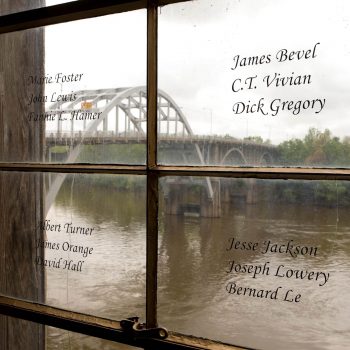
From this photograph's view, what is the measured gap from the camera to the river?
802 mm

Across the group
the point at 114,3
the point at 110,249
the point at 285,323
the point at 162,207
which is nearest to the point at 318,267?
the point at 285,323

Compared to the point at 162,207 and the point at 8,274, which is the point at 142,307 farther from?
the point at 8,274

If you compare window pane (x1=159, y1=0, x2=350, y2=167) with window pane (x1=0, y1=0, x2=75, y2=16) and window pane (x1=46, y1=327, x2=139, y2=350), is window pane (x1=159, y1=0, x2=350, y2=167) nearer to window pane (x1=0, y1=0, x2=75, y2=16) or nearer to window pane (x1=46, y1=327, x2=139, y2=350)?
window pane (x1=0, y1=0, x2=75, y2=16)

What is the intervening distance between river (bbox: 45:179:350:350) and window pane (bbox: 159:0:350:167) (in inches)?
4.5

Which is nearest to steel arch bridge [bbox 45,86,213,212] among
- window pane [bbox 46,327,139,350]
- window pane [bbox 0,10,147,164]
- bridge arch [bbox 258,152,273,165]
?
window pane [bbox 0,10,147,164]

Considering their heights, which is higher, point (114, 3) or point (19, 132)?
point (114, 3)

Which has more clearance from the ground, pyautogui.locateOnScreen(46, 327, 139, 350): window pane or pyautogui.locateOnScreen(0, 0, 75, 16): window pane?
pyautogui.locateOnScreen(0, 0, 75, 16): window pane

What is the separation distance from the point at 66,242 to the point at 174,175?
0.34 meters

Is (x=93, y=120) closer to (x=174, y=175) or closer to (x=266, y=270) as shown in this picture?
(x=174, y=175)

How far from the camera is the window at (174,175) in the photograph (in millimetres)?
793

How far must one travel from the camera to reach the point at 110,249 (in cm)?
102

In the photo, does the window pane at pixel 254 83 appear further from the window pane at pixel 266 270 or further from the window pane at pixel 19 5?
the window pane at pixel 19 5

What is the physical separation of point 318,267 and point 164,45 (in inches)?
19.5

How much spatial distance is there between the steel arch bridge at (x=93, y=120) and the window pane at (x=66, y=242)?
4 cm
